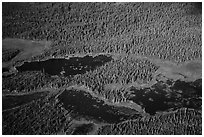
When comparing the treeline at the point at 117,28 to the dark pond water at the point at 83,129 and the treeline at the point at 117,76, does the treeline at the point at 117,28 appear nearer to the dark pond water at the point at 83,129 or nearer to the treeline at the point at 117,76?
the treeline at the point at 117,76

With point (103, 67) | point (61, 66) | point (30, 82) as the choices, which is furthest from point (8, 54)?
point (103, 67)

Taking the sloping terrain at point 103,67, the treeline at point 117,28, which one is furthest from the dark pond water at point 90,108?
the treeline at point 117,28

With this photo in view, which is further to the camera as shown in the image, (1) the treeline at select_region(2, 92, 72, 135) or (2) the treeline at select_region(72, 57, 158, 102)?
(2) the treeline at select_region(72, 57, 158, 102)

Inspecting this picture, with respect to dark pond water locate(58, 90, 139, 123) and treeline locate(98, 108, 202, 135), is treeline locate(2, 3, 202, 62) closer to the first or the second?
dark pond water locate(58, 90, 139, 123)

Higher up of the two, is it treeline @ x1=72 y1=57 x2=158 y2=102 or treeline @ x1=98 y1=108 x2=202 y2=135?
treeline @ x1=72 y1=57 x2=158 y2=102

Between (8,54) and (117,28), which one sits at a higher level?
(117,28)

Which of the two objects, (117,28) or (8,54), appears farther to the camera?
(117,28)

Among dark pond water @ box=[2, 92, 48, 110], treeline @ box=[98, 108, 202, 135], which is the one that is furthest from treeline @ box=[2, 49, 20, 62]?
treeline @ box=[98, 108, 202, 135]

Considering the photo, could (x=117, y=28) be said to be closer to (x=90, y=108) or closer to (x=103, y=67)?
(x=103, y=67)
